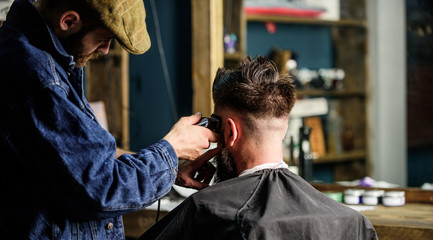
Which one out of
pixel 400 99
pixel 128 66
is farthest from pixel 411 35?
pixel 128 66

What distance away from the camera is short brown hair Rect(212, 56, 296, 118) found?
170 cm

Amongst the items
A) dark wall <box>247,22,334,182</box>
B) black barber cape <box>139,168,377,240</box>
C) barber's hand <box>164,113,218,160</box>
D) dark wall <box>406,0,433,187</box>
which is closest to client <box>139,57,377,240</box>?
black barber cape <box>139,168,377,240</box>

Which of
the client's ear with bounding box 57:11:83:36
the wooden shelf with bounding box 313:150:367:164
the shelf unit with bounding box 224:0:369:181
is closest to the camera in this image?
the client's ear with bounding box 57:11:83:36

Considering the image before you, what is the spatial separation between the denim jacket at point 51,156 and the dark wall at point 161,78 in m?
2.20

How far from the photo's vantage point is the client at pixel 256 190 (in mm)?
1485

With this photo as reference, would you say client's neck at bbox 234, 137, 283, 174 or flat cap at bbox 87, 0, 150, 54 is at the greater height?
flat cap at bbox 87, 0, 150, 54

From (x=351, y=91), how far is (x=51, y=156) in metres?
3.96

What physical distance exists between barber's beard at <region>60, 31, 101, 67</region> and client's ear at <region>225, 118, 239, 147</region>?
558 mm

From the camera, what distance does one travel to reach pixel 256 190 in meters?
1.61

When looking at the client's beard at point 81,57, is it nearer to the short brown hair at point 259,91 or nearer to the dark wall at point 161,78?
the short brown hair at point 259,91

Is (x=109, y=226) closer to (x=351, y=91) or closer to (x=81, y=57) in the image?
(x=81, y=57)

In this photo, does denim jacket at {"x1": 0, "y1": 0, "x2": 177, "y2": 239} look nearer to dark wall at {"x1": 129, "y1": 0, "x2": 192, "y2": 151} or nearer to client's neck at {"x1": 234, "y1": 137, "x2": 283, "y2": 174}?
client's neck at {"x1": 234, "y1": 137, "x2": 283, "y2": 174}

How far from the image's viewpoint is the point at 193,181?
184cm

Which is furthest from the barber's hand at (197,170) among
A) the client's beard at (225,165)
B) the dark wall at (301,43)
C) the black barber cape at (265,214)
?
the dark wall at (301,43)
